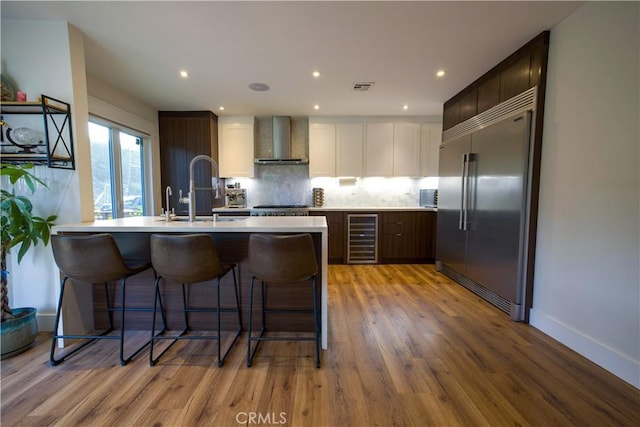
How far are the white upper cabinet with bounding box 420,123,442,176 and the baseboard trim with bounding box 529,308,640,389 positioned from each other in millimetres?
2761

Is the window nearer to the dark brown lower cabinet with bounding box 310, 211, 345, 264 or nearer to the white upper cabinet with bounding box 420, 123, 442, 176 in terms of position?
the dark brown lower cabinet with bounding box 310, 211, 345, 264

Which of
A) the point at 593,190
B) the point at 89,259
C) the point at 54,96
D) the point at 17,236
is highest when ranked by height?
the point at 54,96

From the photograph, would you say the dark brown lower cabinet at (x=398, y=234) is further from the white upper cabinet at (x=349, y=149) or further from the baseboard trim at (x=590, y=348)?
the baseboard trim at (x=590, y=348)

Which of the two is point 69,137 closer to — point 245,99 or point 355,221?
point 245,99

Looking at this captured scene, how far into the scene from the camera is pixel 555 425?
1353 mm

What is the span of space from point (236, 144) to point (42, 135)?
2.70m

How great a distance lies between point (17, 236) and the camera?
1.89 m

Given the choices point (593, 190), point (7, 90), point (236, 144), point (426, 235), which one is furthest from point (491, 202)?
point (7, 90)

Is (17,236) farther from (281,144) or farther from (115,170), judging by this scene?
(281,144)

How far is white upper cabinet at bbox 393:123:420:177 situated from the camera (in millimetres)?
4559

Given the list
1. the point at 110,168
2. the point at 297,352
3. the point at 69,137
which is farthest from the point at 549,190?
the point at 110,168

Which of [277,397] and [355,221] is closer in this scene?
[277,397]

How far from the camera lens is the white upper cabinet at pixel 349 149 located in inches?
180

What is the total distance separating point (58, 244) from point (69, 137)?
93 centimetres
